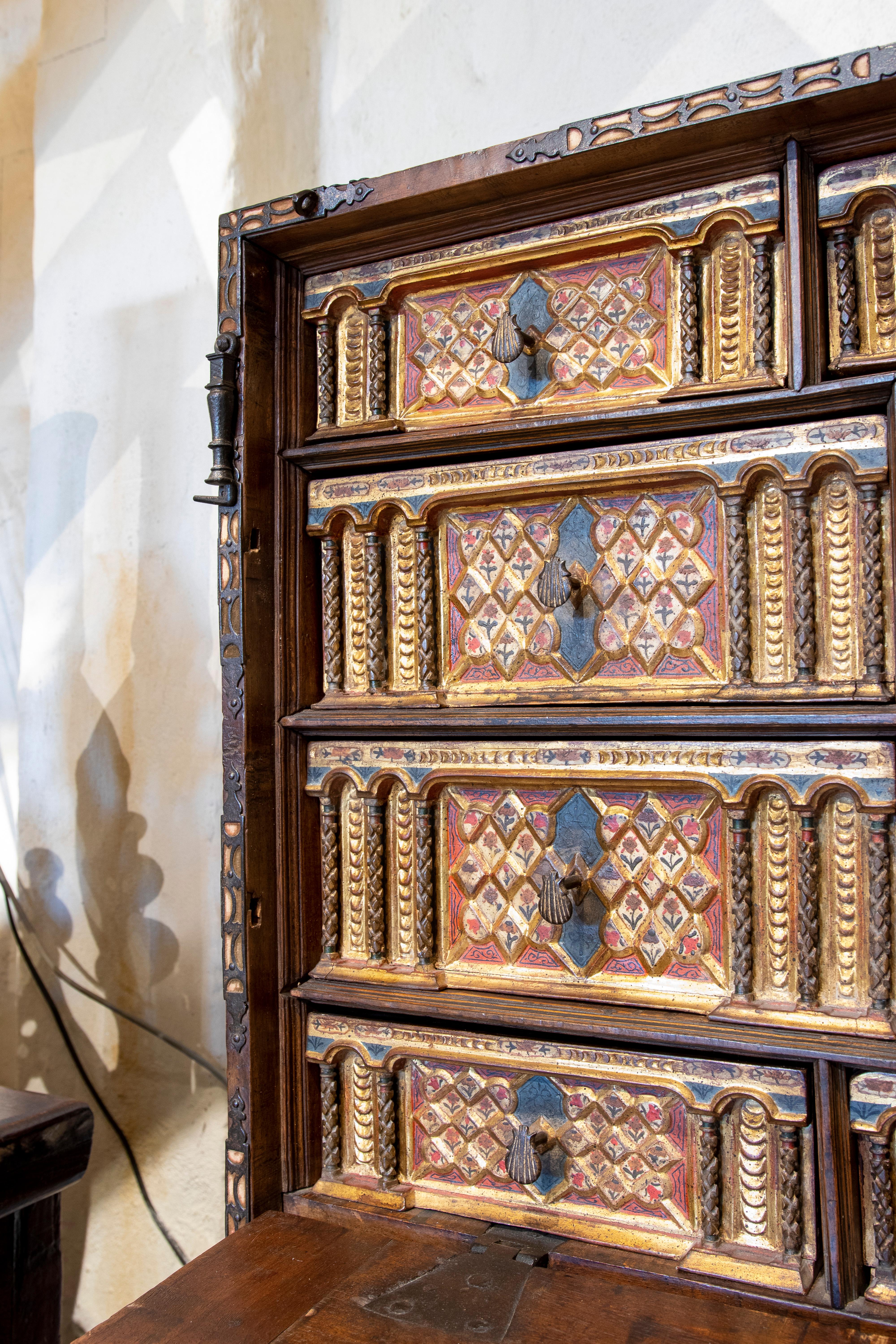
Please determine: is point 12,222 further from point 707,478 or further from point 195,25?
point 707,478

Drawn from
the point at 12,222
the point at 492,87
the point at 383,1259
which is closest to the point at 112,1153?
the point at 383,1259

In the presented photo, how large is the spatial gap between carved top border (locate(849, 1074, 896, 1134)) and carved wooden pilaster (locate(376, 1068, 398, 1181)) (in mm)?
615

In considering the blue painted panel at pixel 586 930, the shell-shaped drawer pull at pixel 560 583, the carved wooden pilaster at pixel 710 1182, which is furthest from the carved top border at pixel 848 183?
the carved wooden pilaster at pixel 710 1182

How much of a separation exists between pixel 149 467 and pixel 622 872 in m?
1.34

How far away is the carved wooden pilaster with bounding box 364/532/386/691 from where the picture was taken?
1.48m

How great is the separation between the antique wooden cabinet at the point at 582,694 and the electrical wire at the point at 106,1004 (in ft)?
2.00

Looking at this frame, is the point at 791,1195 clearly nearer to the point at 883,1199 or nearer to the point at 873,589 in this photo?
the point at 883,1199

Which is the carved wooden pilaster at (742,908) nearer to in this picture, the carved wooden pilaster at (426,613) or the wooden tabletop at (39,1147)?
the carved wooden pilaster at (426,613)

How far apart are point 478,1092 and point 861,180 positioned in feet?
4.20

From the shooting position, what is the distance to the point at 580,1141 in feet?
4.38

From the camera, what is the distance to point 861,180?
48.3 inches

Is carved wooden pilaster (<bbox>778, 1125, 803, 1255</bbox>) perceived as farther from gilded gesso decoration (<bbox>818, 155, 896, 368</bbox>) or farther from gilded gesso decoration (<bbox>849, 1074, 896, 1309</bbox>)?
gilded gesso decoration (<bbox>818, 155, 896, 368</bbox>)

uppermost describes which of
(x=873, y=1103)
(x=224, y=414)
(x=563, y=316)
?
(x=563, y=316)

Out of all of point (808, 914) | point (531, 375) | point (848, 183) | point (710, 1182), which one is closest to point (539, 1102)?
point (710, 1182)
